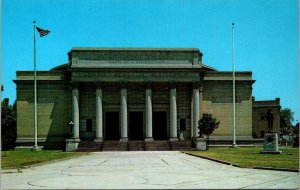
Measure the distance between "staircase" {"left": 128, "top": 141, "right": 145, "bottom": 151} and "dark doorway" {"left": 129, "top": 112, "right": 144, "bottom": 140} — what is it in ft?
17.3

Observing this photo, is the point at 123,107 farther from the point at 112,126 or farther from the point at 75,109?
the point at 75,109

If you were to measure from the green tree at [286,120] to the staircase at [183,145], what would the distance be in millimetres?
86946

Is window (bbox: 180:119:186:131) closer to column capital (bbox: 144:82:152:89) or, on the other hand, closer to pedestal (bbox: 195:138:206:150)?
column capital (bbox: 144:82:152:89)

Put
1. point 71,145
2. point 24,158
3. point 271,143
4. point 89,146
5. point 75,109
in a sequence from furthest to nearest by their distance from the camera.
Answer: point 75,109 → point 89,146 → point 71,145 → point 271,143 → point 24,158

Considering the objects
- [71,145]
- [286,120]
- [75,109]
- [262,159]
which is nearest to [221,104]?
[75,109]

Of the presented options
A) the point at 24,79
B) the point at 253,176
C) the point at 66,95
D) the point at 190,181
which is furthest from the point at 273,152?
the point at 24,79

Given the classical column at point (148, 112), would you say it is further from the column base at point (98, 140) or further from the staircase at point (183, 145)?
the column base at point (98, 140)

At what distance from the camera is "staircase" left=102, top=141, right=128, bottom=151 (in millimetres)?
53438

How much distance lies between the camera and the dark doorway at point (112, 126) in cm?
6019

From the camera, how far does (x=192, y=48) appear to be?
58.9m

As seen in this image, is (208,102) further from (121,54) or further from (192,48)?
(121,54)

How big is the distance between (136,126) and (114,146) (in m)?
7.15

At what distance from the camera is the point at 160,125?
60.9 metres

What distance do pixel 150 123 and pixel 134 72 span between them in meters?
6.84
